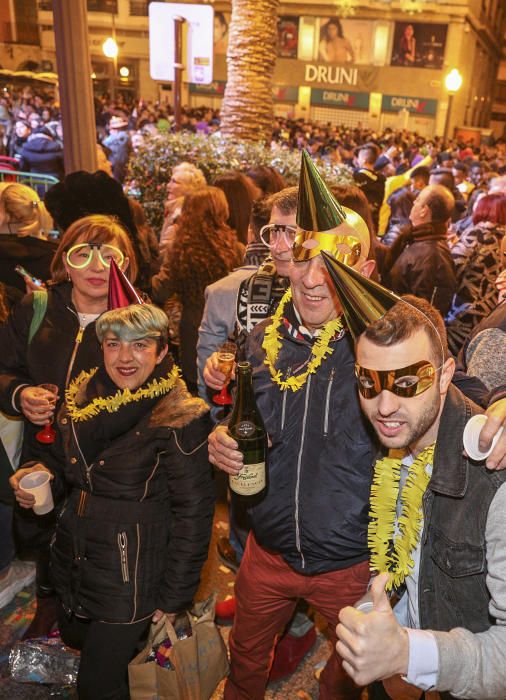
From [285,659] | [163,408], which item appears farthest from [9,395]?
[285,659]

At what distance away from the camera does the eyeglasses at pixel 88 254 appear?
3.06 metres

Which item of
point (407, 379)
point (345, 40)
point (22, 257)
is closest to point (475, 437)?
point (407, 379)

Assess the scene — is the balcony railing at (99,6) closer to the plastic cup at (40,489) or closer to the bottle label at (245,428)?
the plastic cup at (40,489)

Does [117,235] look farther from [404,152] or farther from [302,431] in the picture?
[404,152]

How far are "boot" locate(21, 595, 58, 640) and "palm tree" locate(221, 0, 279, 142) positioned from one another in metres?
8.79

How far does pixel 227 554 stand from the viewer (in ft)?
13.4

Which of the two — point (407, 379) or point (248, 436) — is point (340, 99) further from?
point (407, 379)

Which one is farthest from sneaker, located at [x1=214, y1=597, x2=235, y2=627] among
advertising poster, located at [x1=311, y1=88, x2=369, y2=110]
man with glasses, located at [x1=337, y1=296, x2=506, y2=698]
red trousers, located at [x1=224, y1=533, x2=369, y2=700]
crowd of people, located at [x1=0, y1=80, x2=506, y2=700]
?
advertising poster, located at [x1=311, y1=88, x2=369, y2=110]

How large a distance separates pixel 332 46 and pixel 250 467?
4086 centimetres

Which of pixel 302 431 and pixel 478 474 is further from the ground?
pixel 478 474

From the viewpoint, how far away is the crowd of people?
1793 millimetres

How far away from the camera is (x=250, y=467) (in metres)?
2.31

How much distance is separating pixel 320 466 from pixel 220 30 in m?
42.6

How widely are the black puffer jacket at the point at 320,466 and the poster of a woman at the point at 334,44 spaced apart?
40391 mm
